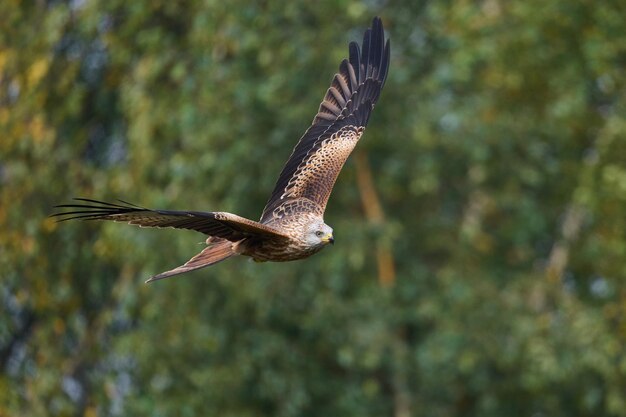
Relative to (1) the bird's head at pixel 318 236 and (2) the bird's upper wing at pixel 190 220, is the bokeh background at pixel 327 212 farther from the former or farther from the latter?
(2) the bird's upper wing at pixel 190 220

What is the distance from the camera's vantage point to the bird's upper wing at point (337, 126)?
11125mm

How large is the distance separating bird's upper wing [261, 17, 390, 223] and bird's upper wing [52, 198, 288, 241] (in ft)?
4.13

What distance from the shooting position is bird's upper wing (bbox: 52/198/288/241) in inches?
343

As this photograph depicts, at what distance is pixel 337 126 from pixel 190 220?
2.98 m

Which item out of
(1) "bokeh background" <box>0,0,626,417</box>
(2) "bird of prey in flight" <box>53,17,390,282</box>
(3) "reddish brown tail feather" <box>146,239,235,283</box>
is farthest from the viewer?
(1) "bokeh background" <box>0,0,626,417</box>

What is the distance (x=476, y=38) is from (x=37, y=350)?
21.9 feet

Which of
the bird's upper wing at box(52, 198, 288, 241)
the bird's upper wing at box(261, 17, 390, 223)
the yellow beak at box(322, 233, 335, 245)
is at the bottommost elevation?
the bird's upper wing at box(52, 198, 288, 241)

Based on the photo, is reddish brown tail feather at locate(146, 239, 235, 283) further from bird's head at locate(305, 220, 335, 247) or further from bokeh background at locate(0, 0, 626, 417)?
bokeh background at locate(0, 0, 626, 417)

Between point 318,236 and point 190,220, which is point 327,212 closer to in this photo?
point 318,236

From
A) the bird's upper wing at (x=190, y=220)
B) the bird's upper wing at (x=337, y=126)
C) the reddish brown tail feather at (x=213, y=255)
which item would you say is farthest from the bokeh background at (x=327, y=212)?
the bird's upper wing at (x=190, y=220)

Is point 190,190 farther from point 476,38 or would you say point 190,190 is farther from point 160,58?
point 476,38

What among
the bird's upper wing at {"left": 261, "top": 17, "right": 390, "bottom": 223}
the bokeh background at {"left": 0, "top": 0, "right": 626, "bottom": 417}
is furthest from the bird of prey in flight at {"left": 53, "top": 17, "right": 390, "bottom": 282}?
the bokeh background at {"left": 0, "top": 0, "right": 626, "bottom": 417}

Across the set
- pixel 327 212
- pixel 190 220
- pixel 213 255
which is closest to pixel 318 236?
pixel 213 255

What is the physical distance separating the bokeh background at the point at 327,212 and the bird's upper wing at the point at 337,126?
4836 mm
